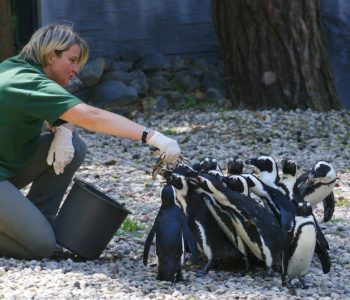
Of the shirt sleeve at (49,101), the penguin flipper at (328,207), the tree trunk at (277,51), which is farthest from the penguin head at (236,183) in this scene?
the tree trunk at (277,51)

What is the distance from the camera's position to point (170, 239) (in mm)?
4426

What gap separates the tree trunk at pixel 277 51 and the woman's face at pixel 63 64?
14.5ft

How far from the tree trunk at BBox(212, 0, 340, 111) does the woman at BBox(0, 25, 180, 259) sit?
13.8 feet

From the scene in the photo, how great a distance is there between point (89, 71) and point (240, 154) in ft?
10.5

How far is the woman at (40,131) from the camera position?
450 cm

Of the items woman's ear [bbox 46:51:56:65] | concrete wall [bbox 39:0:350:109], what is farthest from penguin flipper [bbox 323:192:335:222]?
concrete wall [bbox 39:0:350:109]

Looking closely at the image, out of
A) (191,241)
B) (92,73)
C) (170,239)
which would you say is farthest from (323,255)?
(92,73)

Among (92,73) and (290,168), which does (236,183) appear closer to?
(290,168)

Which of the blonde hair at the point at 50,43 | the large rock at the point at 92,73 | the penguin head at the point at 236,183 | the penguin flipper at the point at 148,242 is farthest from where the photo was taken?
the large rock at the point at 92,73

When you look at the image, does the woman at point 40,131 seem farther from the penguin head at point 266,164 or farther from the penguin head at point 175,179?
the penguin head at point 266,164

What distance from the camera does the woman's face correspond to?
491 centimetres

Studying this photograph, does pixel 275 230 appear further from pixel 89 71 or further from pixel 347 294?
pixel 89 71

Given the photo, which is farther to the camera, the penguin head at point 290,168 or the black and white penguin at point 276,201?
the penguin head at point 290,168

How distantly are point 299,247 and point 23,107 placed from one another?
1.42 meters
